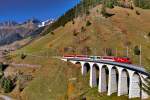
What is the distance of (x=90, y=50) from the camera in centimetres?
19125

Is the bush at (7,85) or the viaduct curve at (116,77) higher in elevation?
the viaduct curve at (116,77)

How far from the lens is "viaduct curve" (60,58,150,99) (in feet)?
382

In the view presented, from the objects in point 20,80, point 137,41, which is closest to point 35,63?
point 20,80

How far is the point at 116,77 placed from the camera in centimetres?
13662

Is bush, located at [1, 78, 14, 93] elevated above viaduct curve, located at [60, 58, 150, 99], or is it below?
below

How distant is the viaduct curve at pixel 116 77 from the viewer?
11644 centimetres

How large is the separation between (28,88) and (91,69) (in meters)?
31.2

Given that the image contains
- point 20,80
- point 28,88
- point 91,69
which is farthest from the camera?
point 20,80

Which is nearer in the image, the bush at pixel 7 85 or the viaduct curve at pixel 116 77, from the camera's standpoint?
the viaduct curve at pixel 116 77

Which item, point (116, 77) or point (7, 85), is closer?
point (116, 77)

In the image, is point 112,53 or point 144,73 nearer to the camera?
point 144,73

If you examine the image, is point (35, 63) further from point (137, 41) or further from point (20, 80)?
point (137, 41)

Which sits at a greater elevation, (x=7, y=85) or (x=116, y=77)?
(x=116, y=77)

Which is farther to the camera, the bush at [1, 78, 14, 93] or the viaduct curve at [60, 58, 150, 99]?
the bush at [1, 78, 14, 93]
